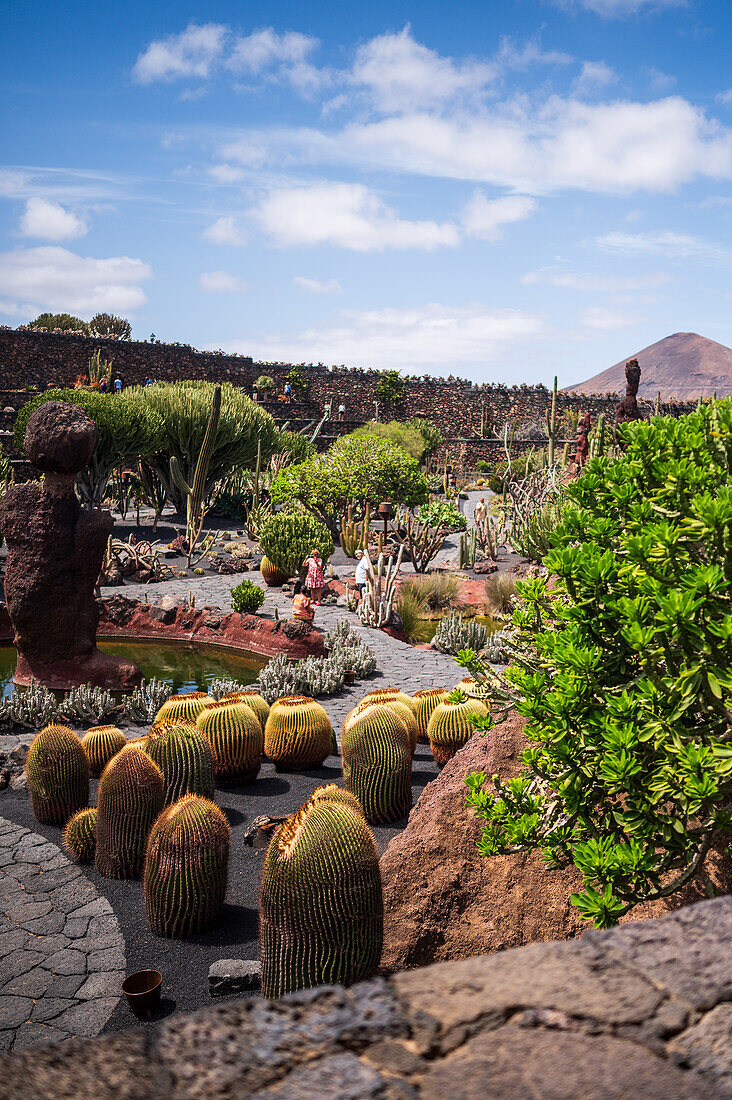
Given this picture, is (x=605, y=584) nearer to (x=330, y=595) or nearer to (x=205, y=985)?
(x=205, y=985)

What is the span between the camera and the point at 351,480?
2123 cm

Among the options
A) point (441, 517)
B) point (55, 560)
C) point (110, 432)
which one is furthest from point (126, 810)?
point (110, 432)

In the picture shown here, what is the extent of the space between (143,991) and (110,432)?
2080 centimetres

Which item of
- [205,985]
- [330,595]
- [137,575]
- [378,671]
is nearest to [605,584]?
[205,985]

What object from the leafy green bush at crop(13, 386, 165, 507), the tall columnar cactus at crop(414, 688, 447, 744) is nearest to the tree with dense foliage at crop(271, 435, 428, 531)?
the leafy green bush at crop(13, 386, 165, 507)

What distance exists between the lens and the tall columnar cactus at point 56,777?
5.76 m

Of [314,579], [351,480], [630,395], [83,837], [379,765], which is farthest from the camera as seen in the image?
[351,480]

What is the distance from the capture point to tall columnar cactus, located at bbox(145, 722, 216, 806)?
548 centimetres

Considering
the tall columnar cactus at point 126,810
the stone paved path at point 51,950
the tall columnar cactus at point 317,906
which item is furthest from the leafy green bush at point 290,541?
the tall columnar cactus at point 317,906

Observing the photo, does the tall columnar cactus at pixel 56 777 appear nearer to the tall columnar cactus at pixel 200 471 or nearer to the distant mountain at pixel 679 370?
the tall columnar cactus at pixel 200 471

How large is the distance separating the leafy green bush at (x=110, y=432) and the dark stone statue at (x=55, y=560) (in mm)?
14133

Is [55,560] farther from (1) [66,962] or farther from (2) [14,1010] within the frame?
(2) [14,1010]

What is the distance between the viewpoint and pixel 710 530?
240 centimetres

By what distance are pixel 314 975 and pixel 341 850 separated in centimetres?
52
